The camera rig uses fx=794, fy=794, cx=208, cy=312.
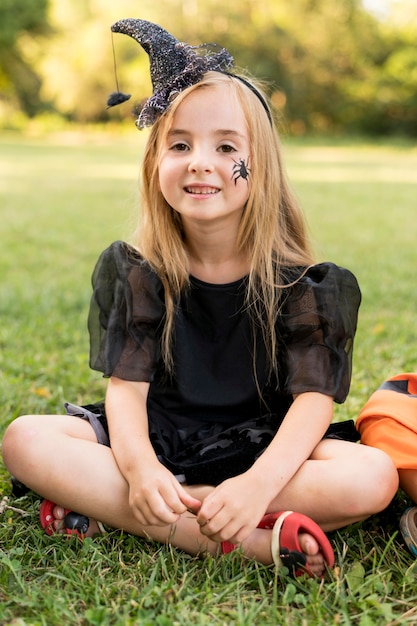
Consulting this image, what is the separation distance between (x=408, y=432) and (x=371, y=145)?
23468 mm

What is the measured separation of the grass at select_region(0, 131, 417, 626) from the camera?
1536 millimetres

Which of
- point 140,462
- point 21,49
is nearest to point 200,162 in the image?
point 140,462

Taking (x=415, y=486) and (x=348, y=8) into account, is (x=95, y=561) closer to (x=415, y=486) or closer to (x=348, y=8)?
(x=415, y=486)

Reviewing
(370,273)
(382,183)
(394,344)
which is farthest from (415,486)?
(382,183)

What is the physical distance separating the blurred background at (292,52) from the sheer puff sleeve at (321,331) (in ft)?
91.9

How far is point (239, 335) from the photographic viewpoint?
214 cm

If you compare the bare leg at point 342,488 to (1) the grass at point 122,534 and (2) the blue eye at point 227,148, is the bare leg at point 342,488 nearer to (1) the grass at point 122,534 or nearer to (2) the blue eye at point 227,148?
(1) the grass at point 122,534

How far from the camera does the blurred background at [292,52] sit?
2962 cm

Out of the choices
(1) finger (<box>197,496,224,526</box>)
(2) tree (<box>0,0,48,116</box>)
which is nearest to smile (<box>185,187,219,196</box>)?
(1) finger (<box>197,496,224,526</box>)

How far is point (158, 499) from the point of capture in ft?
5.71

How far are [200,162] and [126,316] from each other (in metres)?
0.46

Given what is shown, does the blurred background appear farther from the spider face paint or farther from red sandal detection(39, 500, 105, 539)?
red sandal detection(39, 500, 105, 539)

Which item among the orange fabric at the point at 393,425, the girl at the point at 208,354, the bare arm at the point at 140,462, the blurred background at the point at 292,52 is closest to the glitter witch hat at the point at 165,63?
the girl at the point at 208,354

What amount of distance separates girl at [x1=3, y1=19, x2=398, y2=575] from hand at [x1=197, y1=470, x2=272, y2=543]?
0.01m
